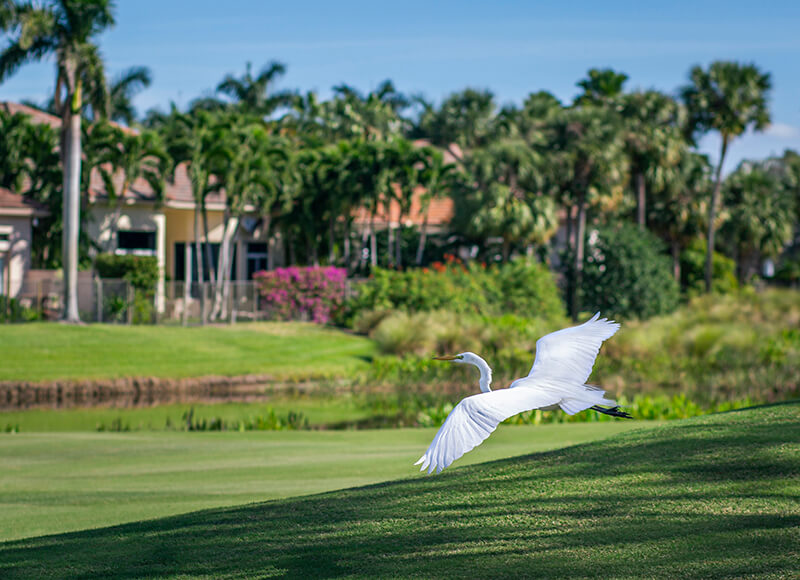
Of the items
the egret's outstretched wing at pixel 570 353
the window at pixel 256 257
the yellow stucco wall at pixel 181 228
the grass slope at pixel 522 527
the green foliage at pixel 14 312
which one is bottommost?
the grass slope at pixel 522 527

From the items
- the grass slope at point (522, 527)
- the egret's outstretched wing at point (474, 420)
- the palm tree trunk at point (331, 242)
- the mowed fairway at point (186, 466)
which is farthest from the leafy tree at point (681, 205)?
the egret's outstretched wing at point (474, 420)

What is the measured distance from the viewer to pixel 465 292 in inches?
1318

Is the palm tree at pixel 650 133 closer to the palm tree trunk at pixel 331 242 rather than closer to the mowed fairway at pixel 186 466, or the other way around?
the palm tree trunk at pixel 331 242

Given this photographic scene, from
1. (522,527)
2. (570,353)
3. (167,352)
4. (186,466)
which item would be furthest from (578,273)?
(570,353)

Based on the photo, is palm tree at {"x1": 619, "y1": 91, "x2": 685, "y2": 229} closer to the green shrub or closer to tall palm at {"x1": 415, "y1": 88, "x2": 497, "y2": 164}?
tall palm at {"x1": 415, "y1": 88, "x2": 497, "y2": 164}

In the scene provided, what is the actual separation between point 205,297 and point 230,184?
15.2 feet

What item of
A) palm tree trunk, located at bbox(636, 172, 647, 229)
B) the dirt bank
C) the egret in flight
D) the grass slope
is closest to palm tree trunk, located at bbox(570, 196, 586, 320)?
palm tree trunk, located at bbox(636, 172, 647, 229)

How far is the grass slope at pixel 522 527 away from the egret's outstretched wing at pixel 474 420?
3.82 ft

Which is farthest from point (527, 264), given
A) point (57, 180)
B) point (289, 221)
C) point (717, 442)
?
point (717, 442)

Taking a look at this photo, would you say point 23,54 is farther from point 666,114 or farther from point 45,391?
point 666,114

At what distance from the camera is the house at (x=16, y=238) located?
31969mm

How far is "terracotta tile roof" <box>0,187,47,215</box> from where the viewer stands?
105 feet

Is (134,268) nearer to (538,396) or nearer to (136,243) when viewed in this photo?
(136,243)

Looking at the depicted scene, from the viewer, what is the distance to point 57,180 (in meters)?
33.0
